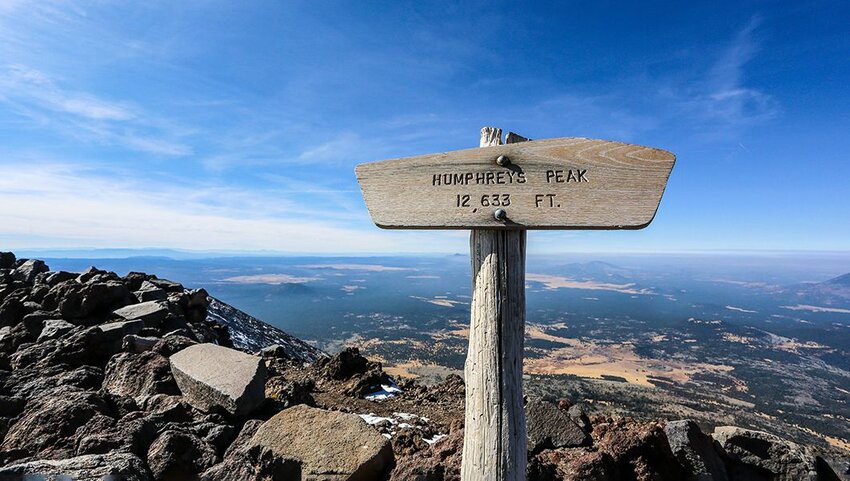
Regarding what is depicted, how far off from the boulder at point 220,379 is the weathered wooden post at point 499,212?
3.81 metres

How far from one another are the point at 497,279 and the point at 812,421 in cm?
6985

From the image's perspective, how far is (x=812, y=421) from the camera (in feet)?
161

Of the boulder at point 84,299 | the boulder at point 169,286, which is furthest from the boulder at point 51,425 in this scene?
the boulder at point 169,286

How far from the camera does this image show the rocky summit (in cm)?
436

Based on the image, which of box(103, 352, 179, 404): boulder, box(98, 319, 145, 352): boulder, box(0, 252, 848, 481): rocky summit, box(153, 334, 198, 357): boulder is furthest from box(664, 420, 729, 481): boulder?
box(98, 319, 145, 352): boulder

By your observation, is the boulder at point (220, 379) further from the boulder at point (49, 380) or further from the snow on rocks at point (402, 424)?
the snow on rocks at point (402, 424)

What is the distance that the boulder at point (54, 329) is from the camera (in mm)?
7465

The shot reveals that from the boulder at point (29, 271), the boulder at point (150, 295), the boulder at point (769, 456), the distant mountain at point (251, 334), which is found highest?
the boulder at point (29, 271)

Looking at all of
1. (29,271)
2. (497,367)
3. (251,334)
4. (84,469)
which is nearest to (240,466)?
(84,469)

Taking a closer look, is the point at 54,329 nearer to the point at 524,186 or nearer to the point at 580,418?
the point at 524,186

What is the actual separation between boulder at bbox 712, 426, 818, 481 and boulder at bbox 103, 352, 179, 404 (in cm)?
824

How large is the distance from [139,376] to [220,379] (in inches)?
63.7

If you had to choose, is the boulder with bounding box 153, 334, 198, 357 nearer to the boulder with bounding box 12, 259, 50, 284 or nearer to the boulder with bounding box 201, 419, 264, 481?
the boulder with bounding box 201, 419, 264, 481

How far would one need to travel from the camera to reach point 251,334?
15852 millimetres
